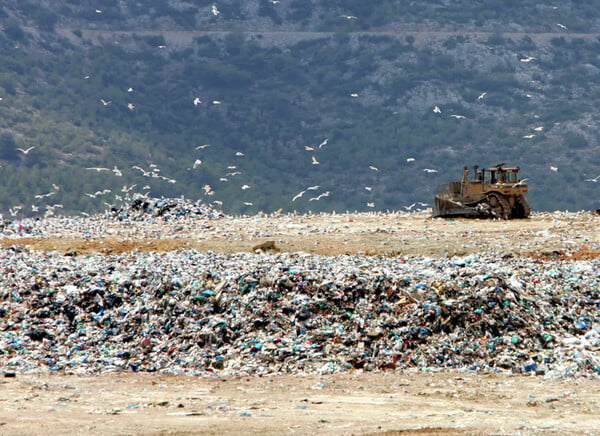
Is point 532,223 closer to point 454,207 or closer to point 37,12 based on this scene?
point 454,207

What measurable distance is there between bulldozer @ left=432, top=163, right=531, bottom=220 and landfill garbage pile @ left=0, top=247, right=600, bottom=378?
1324 cm

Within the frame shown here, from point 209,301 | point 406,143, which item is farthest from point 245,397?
point 406,143

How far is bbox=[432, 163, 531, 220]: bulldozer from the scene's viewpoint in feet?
92.5

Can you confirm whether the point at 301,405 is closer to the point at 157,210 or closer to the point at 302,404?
the point at 302,404

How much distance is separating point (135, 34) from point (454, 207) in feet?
232

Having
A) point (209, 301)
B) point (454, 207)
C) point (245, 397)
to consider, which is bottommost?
point (245, 397)

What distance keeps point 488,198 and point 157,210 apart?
31.5ft

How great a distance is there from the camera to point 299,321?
13.0m

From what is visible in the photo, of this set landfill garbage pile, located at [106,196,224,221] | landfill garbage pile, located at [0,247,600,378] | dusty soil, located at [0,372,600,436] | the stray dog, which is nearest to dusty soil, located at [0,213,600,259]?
the stray dog

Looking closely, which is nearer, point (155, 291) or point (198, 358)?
point (198, 358)

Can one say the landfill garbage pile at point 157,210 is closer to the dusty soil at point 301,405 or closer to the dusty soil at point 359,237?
the dusty soil at point 359,237

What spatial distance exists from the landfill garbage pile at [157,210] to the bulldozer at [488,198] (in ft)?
22.9

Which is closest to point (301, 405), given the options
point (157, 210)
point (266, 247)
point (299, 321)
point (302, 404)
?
point (302, 404)

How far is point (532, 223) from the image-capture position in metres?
27.2
